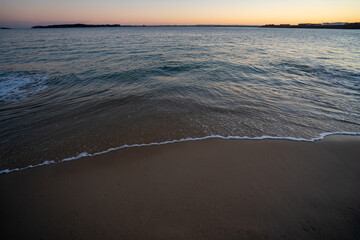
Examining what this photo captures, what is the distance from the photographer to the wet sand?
7.25 feet

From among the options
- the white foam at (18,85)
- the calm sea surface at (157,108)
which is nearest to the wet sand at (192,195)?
the calm sea surface at (157,108)

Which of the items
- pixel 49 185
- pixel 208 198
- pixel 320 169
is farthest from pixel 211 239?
pixel 49 185

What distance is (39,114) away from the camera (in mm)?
5648

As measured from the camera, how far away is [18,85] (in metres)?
8.96

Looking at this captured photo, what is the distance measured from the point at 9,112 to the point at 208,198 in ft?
25.6

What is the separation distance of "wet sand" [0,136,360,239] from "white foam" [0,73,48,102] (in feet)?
21.9

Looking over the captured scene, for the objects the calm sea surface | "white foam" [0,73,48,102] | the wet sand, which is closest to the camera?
the wet sand

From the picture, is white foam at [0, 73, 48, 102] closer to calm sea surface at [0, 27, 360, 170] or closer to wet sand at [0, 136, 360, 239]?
calm sea surface at [0, 27, 360, 170]

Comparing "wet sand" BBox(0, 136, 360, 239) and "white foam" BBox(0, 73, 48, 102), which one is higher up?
"white foam" BBox(0, 73, 48, 102)

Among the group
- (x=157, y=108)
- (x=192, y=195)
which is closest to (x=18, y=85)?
(x=157, y=108)

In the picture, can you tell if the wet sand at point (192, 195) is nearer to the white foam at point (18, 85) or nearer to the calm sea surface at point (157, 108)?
the calm sea surface at point (157, 108)

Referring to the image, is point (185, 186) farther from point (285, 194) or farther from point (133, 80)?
point (133, 80)

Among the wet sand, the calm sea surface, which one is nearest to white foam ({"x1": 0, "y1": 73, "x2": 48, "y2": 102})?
the calm sea surface

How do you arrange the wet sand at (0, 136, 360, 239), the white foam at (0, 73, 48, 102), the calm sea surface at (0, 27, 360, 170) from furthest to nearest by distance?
1. the white foam at (0, 73, 48, 102)
2. the calm sea surface at (0, 27, 360, 170)
3. the wet sand at (0, 136, 360, 239)
